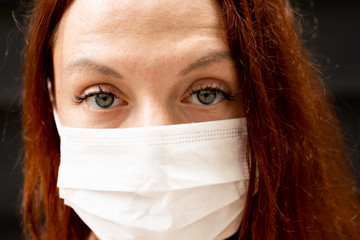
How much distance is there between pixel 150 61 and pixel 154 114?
14 cm

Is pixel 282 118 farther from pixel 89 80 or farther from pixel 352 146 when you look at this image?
pixel 352 146

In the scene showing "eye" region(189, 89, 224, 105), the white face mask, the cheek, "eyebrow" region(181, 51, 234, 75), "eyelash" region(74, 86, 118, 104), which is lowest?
the white face mask

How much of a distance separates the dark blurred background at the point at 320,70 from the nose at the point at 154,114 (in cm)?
97

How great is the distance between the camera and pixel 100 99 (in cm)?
Answer: 122

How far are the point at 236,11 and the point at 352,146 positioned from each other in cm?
106

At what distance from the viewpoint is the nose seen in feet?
3.65

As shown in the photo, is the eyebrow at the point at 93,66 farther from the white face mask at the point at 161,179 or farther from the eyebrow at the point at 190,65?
the white face mask at the point at 161,179

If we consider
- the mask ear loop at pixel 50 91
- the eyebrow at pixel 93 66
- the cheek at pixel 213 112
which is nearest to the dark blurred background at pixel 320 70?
the mask ear loop at pixel 50 91

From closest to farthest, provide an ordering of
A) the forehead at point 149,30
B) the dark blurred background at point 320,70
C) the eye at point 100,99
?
1. the forehead at point 149,30
2. the eye at point 100,99
3. the dark blurred background at point 320,70

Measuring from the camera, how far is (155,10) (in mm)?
1099

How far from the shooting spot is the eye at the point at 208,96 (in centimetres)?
119

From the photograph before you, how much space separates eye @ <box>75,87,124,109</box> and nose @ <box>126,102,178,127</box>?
10 centimetres

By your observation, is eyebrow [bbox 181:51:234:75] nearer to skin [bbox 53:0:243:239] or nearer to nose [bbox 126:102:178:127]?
skin [bbox 53:0:243:239]

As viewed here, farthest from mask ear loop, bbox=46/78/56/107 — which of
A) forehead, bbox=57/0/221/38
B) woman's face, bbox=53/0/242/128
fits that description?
forehead, bbox=57/0/221/38
